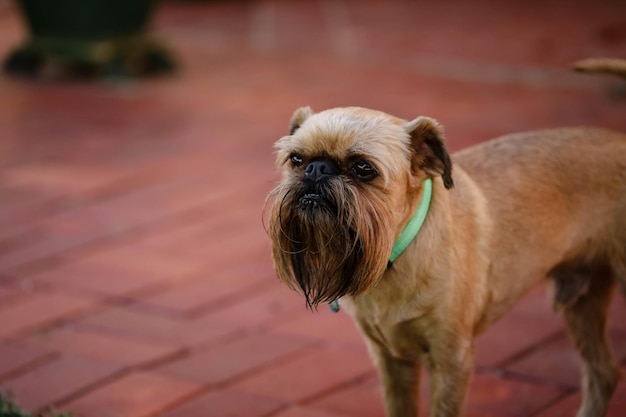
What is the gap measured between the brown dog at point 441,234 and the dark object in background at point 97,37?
545 cm

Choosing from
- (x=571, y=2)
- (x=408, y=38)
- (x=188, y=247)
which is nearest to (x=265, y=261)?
(x=188, y=247)

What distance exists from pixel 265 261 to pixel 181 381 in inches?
46.4

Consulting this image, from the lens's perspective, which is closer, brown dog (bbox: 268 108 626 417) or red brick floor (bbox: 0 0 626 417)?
brown dog (bbox: 268 108 626 417)

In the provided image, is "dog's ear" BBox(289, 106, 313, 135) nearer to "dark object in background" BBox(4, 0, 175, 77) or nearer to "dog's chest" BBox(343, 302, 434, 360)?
"dog's chest" BBox(343, 302, 434, 360)

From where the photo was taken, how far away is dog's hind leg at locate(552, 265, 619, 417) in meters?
3.48

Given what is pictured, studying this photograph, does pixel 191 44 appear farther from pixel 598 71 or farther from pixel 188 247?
pixel 598 71

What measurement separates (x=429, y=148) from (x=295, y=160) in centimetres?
39

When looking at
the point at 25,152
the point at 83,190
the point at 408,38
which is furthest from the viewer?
the point at 408,38

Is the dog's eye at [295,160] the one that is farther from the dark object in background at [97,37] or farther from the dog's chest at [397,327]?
the dark object in background at [97,37]

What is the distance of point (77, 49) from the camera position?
27.5 ft

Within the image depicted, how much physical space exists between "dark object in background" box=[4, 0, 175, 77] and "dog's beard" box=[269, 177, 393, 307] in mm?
5751

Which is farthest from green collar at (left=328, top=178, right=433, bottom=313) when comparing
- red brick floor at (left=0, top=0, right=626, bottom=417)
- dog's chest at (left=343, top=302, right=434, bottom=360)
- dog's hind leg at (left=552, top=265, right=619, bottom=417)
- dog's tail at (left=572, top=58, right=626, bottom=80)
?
red brick floor at (left=0, top=0, right=626, bottom=417)

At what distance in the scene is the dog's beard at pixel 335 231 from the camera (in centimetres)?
280

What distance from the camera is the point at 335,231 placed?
9.31ft
